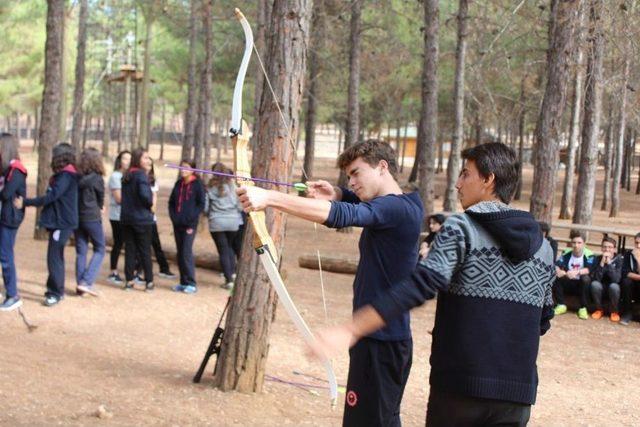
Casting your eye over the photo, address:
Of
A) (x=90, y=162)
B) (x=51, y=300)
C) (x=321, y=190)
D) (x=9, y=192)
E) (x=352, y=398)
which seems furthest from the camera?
(x=90, y=162)

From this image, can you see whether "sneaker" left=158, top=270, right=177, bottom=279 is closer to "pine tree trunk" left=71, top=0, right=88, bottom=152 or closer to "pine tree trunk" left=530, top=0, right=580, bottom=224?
"pine tree trunk" left=530, top=0, right=580, bottom=224

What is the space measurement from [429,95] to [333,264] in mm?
4198

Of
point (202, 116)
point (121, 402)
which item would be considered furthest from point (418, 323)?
point (202, 116)

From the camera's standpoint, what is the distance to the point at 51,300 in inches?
362

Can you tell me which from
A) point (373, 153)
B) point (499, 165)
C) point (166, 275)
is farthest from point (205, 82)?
point (499, 165)

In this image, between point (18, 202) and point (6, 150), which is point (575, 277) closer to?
point (18, 202)

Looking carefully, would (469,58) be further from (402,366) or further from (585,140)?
(402,366)

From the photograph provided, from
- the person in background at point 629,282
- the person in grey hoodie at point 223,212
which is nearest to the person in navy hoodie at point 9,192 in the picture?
the person in grey hoodie at point 223,212

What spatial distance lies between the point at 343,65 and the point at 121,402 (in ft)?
65.3

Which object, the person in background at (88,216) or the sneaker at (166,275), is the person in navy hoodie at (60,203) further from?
the sneaker at (166,275)

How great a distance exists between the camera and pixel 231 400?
5848mm

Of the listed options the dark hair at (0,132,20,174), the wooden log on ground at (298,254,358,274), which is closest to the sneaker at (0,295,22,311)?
the dark hair at (0,132,20,174)

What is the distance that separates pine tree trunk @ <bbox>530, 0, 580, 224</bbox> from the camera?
32.2 ft

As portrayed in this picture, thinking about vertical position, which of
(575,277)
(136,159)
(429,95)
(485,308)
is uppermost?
(429,95)
